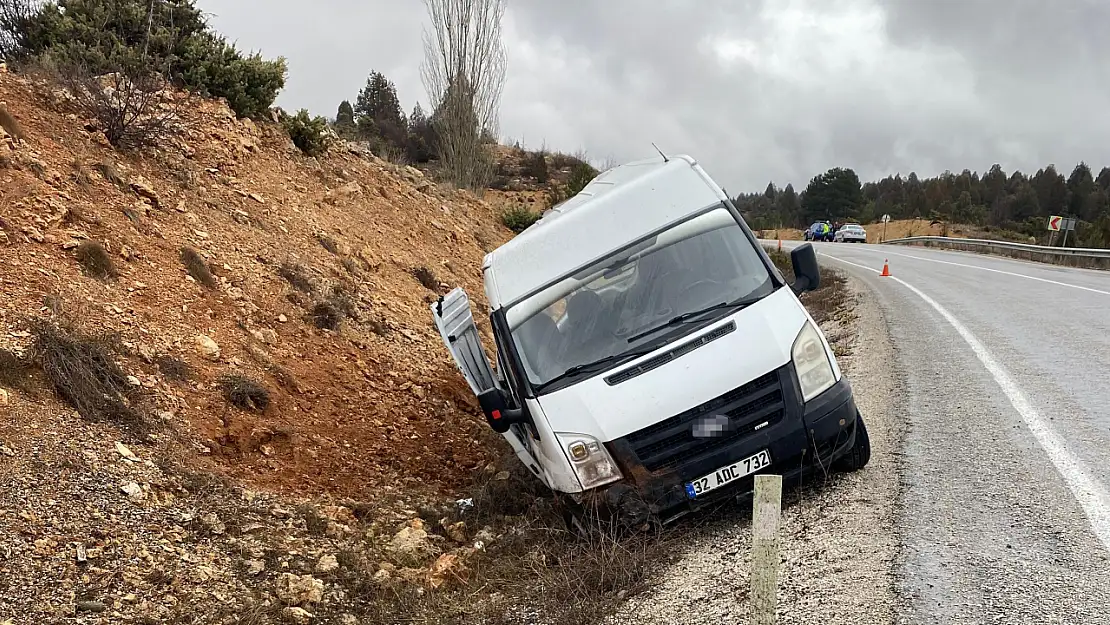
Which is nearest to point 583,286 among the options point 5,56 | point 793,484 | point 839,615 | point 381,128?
point 793,484

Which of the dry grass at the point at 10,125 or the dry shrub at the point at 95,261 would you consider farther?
the dry grass at the point at 10,125

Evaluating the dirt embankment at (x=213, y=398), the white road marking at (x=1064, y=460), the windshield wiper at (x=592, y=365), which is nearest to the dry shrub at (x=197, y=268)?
the dirt embankment at (x=213, y=398)

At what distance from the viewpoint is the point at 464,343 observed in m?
6.60

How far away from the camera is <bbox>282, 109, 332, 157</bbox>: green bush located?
47.8 feet

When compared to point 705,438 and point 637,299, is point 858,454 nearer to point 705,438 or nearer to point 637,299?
point 705,438

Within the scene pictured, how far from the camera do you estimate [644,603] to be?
3871mm

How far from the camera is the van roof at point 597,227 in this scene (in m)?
5.48

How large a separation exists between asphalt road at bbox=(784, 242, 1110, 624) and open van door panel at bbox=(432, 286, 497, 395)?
3266 mm

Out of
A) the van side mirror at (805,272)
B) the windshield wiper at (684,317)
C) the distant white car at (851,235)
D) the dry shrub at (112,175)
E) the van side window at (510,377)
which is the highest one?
the dry shrub at (112,175)

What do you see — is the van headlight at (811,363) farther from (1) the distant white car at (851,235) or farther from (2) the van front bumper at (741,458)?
(1) the distant white car at (851,235)

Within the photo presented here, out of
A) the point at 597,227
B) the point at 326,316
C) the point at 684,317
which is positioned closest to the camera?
the point at 684,317

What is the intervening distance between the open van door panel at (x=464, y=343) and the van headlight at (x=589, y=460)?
5.15ft

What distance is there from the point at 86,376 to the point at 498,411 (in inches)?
131

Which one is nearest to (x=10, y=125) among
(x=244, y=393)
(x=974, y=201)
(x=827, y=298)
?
(x=244, y=393)
